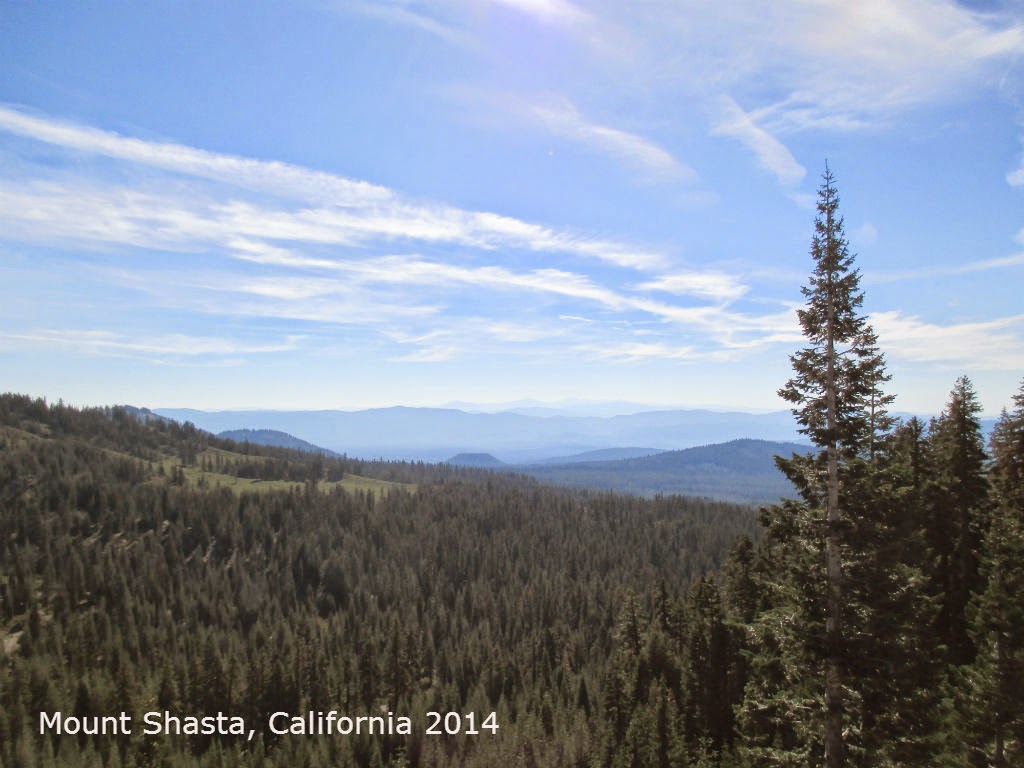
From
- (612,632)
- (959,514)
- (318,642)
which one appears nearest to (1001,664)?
(959,514)

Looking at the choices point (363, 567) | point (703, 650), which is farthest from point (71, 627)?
point (703, 650)

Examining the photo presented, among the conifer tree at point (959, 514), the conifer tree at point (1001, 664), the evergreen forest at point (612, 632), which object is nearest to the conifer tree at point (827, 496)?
the evergreen forest at point (612, 632)

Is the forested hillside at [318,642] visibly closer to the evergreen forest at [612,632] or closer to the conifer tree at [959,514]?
the evergreen forest at [612,632]

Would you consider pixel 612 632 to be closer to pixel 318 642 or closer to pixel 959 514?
pixel 318 642

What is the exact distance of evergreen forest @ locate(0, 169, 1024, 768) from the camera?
20.0 meters

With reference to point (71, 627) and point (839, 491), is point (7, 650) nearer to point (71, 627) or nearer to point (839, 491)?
point (71, 627)

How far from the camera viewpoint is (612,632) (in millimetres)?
123188

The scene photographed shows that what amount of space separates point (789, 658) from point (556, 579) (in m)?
159

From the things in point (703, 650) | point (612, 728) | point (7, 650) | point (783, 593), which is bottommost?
point (7, 650)

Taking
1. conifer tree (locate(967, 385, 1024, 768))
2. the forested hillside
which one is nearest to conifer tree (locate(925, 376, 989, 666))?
conifer tree (locate(967, 385, 1024, 768))

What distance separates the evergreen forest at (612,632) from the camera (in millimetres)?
20000

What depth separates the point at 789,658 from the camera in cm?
2089

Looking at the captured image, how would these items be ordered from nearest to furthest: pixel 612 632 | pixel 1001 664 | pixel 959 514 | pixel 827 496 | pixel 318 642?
1. pixel 827 496
2. pixel 1001 664
3. pixel 959 514
4. pixel 612 632
5. pixel 318 642

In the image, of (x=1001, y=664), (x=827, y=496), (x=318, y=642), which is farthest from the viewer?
(x=318, y=642)
